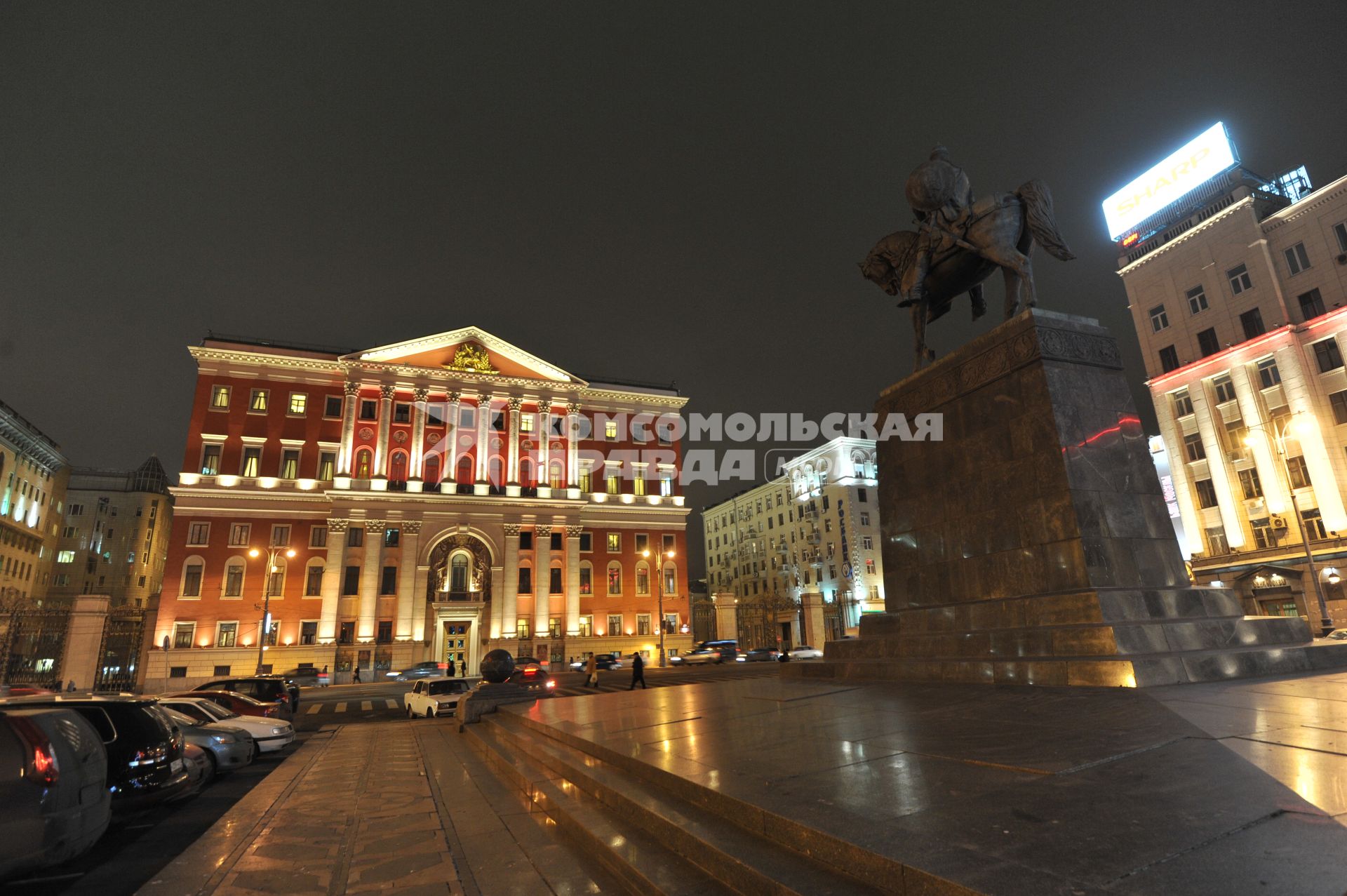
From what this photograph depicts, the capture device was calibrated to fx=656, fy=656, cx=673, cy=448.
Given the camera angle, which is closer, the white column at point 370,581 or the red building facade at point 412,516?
the red building facade at point 412,516

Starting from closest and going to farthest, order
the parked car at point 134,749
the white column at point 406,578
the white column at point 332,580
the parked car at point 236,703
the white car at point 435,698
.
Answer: the parked car at point 134,749
the parked car at point 236,703
the white car at point 435,698
the white column at point 332,580
the white column at point 406,578

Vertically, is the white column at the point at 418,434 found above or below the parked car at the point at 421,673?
above

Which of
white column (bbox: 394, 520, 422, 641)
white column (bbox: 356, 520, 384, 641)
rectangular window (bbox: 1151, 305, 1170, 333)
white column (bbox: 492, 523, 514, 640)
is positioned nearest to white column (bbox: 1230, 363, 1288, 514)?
rectangular window (bbox: 1151, 305, 1170, 333)

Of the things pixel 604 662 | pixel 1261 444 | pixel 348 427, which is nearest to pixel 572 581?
pixel 604 662

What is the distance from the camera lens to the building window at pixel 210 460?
4462cm

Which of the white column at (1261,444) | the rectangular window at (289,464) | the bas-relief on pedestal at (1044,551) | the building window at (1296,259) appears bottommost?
the bas-relief on pedestal at (1044,551)

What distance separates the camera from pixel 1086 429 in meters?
8.77

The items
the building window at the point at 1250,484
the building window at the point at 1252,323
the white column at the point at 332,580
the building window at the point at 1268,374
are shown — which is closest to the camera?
the building window at the point at 1268,374

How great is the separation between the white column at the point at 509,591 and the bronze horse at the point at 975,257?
3985 cm

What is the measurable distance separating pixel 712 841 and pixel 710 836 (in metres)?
0.11

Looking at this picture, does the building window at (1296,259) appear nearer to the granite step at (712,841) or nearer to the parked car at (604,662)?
the parked car at (604,662)

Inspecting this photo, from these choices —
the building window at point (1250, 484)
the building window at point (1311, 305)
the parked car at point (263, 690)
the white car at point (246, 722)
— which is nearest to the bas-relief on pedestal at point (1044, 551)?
the white car at point (246, 722)

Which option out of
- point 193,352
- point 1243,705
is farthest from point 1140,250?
point 193,352

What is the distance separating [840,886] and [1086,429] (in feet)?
25.6
